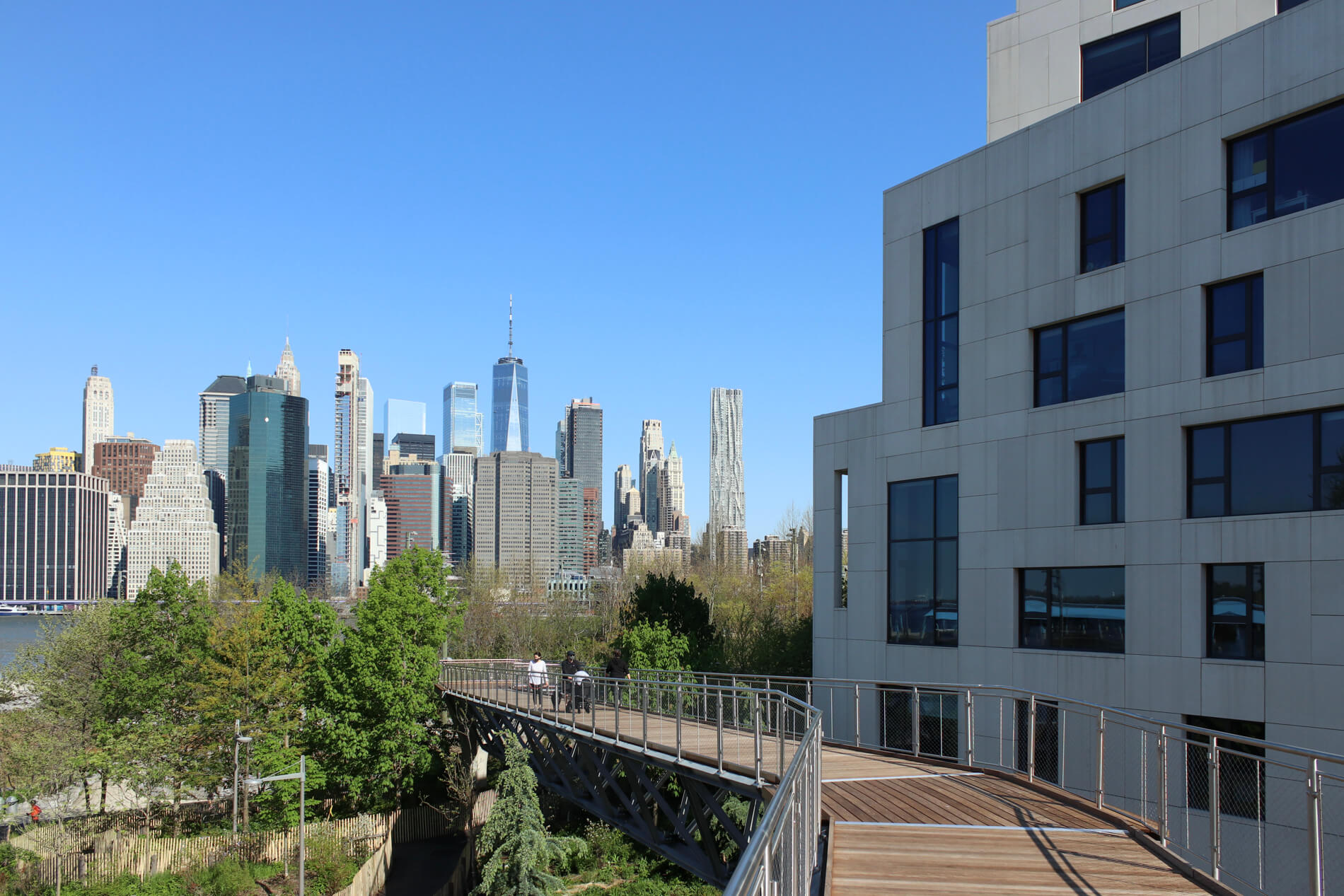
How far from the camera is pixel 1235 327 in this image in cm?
1977

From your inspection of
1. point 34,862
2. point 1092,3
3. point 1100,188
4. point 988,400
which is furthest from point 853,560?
point 34,862

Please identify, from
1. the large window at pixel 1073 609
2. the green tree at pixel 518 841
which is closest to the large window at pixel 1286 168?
the large window at pixel 1073 609

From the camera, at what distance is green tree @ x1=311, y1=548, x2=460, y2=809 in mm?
39438

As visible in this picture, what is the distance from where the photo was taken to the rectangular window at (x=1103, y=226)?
22156 mm

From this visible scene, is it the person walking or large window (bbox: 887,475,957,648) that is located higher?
large window (bbox: 887,475,957,648)

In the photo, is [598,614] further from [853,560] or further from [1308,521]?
[1308,521]

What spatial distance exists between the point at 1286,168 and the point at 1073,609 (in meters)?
9.42

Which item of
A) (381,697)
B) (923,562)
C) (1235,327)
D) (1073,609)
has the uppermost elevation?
(1235,327)

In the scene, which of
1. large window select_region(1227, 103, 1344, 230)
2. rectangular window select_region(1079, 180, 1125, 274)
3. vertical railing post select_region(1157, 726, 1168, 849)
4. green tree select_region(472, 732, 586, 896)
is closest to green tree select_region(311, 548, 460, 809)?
green tree select_region(472, 732, 586, 896)

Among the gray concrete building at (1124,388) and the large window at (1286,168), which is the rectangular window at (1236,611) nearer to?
the gray concrete building at (1124,388)

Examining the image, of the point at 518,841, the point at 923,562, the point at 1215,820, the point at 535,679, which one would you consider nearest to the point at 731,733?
the point at 1215,820

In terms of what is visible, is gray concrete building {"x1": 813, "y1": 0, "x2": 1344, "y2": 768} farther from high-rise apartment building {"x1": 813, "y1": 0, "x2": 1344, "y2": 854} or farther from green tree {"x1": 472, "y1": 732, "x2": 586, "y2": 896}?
green tree {"x1": 472, "y1": 732, "x2": 586, "y2": 896}

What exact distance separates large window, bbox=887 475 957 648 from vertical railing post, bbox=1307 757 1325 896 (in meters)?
17.0

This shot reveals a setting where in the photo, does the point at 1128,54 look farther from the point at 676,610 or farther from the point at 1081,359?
the point at 676,610
